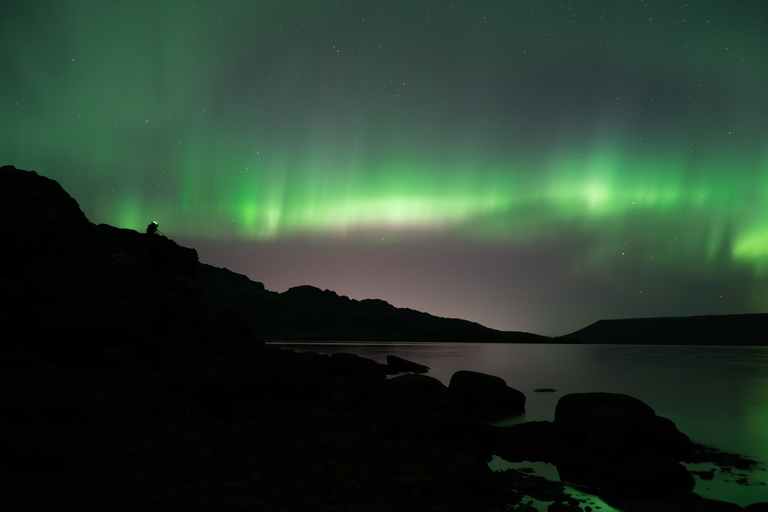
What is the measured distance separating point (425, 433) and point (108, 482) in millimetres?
8179

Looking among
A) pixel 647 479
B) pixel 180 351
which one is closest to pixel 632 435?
pixel 647 479

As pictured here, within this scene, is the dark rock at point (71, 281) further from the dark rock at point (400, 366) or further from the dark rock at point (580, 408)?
the dark rock at point (400, 366)

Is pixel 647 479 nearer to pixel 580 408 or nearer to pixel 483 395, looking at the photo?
pixel 580 408

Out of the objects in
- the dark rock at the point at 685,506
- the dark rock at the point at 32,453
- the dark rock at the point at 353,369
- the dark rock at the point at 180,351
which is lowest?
the dark rock at the point at 685,506

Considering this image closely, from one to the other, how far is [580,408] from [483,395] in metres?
7.62

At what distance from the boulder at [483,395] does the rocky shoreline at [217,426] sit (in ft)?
0.24

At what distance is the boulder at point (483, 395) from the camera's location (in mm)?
23484

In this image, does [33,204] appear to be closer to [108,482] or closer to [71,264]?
[71,264]

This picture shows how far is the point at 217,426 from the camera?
1307cm

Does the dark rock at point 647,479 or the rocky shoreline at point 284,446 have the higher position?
the rocky shoreline at point 284,446

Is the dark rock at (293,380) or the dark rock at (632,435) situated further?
the dark rock at (293,380)

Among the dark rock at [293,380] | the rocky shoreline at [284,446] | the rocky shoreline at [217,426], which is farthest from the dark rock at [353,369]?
the rocky shoreline at [284,446]

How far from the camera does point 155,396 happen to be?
15.2m

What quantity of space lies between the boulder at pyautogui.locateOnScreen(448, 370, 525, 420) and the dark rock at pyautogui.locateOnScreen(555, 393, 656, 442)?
602cm
